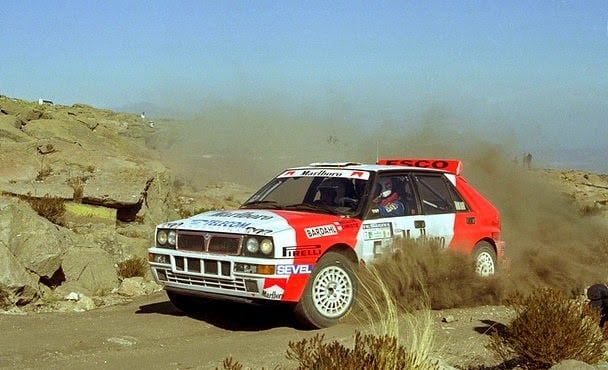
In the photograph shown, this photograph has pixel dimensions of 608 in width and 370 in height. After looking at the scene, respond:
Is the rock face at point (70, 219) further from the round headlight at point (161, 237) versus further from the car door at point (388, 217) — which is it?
the car door at point (388, 217)

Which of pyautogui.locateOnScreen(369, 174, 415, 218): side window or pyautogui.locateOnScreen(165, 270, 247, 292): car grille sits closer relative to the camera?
pyautogui.locateOnScreen(165, 270, 247, 292): car grille

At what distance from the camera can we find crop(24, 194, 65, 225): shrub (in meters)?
12.7

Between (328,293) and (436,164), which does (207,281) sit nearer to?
(328,293)

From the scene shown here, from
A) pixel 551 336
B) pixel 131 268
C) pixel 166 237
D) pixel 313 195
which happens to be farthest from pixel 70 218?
pixel 551 336

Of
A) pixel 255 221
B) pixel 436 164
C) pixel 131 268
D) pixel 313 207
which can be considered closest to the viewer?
pixel 255 221

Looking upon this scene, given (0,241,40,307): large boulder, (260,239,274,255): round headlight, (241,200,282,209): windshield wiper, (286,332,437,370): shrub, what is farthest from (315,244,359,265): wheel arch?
(0,241,40,307): large boulder

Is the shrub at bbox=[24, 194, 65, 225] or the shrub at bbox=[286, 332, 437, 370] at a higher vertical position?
the shrub at bbox=[24, 194, 65, 225]

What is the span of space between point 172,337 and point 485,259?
4453mm

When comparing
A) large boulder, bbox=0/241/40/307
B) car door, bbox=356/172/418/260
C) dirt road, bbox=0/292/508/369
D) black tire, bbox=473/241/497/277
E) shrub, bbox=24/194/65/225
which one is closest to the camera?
dirt road, bbox=0/292/508/369

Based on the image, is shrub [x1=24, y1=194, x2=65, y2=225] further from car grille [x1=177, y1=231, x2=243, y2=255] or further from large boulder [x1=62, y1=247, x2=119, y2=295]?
car grille [x1=177, y1=231, x2=243, y2=255]

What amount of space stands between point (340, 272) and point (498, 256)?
330 centimetres

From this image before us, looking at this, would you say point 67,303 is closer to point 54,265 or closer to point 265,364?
point 54,265

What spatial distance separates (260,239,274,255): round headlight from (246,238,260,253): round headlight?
0.05 meters

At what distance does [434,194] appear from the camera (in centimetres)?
1030
